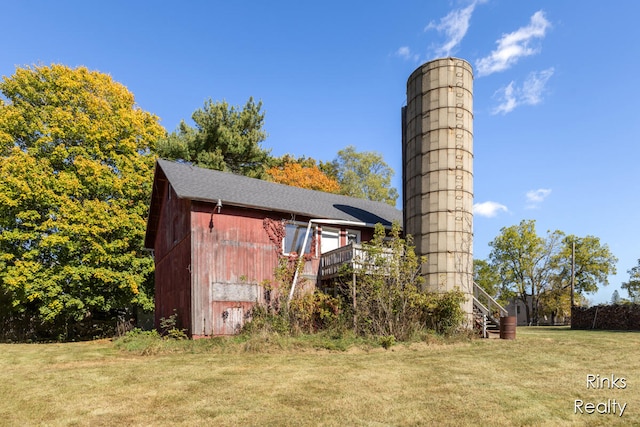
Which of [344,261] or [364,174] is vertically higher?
[364,174]

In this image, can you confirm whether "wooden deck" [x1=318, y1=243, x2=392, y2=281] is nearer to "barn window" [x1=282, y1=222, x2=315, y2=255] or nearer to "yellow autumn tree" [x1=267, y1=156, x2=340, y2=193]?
"barn window" [x1=282, y1=222, x2=315, y2=255]

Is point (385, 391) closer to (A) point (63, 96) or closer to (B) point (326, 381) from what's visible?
(B) point (326, 381)

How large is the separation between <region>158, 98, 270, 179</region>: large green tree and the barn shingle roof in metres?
13.0

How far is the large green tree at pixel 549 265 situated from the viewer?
47.0m

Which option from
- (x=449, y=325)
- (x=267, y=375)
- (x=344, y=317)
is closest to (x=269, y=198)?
(x=344, y=317)

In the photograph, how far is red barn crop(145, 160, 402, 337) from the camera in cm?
1700

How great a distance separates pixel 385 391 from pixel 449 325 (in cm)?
900

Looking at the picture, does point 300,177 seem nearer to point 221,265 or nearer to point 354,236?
point 354,236

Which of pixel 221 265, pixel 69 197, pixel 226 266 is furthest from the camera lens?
pixel 69 197

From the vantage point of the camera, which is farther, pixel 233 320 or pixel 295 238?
pixel 295 238

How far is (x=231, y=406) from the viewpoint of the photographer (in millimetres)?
7520

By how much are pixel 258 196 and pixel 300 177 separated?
863 inches

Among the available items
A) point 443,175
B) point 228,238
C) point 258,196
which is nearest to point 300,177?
point 258,196

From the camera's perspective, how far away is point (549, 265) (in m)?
47.5
